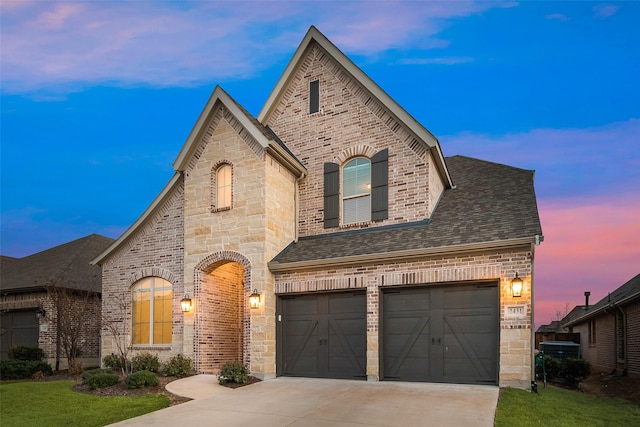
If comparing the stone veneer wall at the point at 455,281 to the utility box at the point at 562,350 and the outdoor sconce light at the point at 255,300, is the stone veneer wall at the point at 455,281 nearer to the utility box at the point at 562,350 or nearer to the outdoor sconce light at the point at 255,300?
the outdoor sconce light at the point at 255,300

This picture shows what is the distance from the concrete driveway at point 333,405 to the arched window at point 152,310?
4.01 metres

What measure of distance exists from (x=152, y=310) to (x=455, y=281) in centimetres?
1025

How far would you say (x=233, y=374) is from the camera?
1279cm

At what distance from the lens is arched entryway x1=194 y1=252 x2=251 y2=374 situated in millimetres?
14523

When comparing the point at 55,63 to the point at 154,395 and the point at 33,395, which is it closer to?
the point at 33,395

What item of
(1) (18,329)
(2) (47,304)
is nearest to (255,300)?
(2) (47,304)

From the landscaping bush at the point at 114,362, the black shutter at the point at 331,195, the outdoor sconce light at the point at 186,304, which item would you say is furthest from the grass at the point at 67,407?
the black shutter at the point at 331,195

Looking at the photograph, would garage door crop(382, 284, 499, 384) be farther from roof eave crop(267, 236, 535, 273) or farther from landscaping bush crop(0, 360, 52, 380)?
landscaping bush crop(0, 360, 52, 380)

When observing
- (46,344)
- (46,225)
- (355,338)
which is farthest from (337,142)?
(46,225)

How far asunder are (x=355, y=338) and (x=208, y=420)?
202 inches

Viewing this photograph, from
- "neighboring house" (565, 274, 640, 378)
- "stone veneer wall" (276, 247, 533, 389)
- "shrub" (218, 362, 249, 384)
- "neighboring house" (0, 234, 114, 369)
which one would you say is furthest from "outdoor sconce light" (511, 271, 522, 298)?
"neighboring house" (0, 234, 114, 369)

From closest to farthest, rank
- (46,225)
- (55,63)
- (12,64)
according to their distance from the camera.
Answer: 1. (55,63)
2. (12,64)
3. (46,225)

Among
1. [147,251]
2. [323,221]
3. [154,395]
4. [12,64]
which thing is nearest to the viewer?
[154,395]

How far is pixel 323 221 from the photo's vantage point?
15.4 metres
